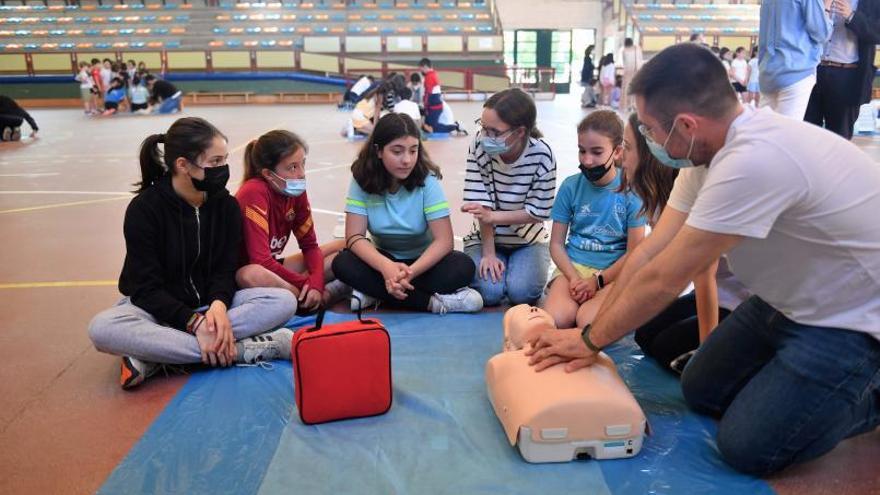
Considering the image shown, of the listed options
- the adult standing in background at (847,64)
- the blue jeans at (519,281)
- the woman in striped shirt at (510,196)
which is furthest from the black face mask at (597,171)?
the adult standing in background at (847,64)

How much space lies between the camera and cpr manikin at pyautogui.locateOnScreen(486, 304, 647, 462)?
1.84 meters

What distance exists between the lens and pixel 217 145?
2.55 metres

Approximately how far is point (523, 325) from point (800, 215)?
40.4 inches

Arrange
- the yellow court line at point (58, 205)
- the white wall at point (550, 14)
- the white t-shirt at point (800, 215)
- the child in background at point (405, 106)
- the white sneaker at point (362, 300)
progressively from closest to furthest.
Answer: the white t-shirt at point (800, 215) → the white sneaker at point (362, 300) → the yellow court line at point (58, 205) → the child in background at point (405, 106) → the white wall at point (550, 14)

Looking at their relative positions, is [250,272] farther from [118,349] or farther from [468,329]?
[468,329]

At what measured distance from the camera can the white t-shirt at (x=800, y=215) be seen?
5.14 feet

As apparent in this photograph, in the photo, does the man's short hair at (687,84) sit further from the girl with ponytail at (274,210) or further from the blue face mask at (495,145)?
the girl with ponytail at (274,210)

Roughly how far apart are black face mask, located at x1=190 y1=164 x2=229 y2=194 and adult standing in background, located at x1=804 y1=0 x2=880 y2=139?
11.9ft

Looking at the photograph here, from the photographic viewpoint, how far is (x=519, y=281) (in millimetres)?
3207

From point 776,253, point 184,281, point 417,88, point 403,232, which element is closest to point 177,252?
point 184,281

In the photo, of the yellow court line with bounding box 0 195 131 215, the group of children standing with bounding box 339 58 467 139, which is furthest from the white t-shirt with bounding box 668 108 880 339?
the group of children standing with bounding box 339 58 467 139

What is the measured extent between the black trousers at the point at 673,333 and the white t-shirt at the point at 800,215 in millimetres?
644

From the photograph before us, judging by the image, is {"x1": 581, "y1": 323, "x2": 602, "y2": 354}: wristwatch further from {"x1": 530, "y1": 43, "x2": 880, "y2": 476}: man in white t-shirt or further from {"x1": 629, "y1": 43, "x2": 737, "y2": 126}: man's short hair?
{"x1": 629, "y1": 43, "x2": 737, "y2": 126}: man's short hair

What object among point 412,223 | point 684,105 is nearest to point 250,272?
point 412,223
